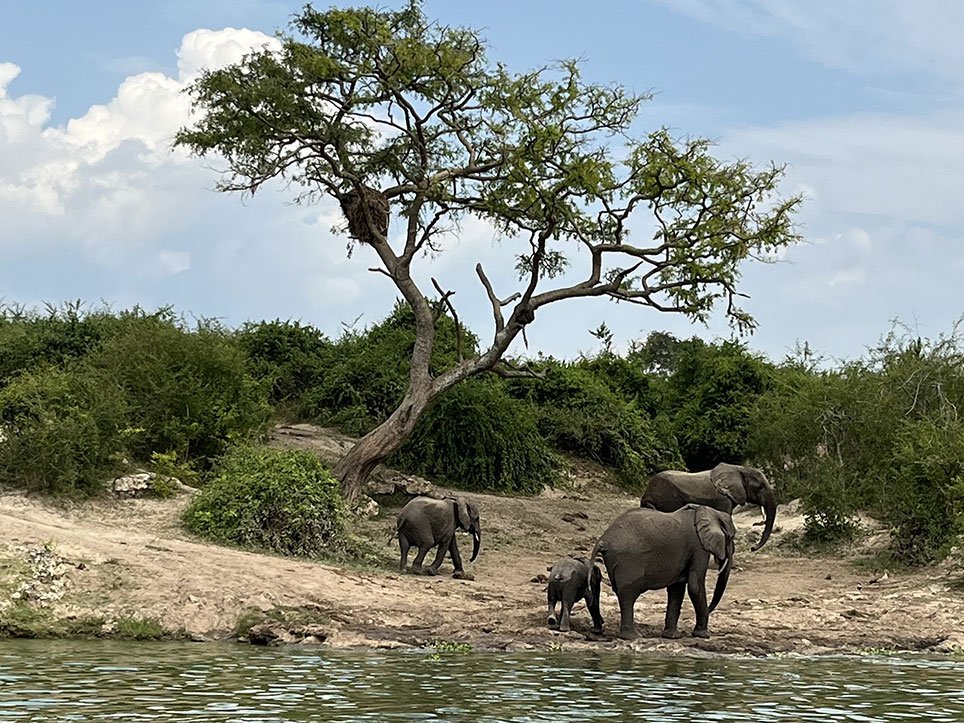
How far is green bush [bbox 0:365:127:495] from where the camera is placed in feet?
65.9

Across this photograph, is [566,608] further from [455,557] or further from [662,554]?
[455,557]

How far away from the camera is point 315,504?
19109mm

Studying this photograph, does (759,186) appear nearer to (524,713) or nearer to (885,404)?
(885,404)

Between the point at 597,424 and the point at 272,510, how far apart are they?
16.5m

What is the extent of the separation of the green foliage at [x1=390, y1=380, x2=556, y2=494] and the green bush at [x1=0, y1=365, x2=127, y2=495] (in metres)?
8.40

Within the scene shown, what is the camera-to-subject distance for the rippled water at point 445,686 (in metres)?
10.1

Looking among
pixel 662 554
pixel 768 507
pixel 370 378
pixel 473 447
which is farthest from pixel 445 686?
pixel 370 378

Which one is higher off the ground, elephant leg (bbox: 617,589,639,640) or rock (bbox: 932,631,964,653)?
elephant leg (bbox: 617,589,639,640)

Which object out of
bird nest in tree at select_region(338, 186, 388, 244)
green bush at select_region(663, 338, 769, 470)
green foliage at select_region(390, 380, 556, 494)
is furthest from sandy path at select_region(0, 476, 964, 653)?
green bush at select_region(663, 338, 769, 470)

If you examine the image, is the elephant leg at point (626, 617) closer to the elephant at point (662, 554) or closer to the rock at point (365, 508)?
the elephant at point (662, 554)

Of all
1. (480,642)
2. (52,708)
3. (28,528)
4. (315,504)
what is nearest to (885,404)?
(315,504)

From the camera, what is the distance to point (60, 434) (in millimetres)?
20266

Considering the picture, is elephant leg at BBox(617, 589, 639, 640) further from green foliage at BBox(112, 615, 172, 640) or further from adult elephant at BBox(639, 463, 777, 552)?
adult elephant at BBox(639, 463, 777, 552)

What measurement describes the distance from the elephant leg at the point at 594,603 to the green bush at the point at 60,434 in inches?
373
